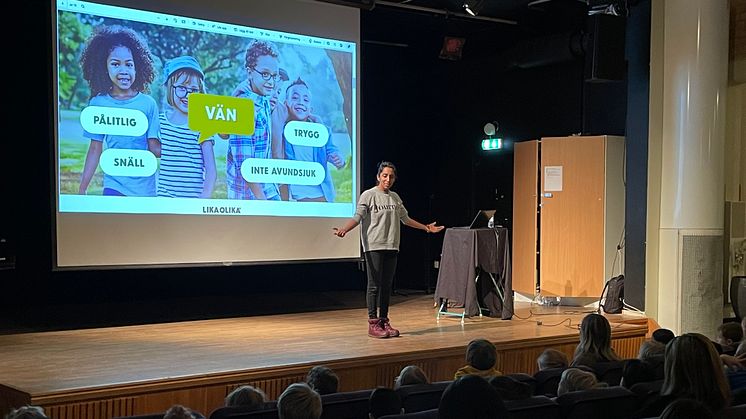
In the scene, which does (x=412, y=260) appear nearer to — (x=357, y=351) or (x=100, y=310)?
(x=100, y=310)

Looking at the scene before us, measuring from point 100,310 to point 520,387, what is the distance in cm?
489

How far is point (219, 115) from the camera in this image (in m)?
6.11

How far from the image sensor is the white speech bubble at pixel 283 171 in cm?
623

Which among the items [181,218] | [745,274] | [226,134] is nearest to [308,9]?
[226,134]

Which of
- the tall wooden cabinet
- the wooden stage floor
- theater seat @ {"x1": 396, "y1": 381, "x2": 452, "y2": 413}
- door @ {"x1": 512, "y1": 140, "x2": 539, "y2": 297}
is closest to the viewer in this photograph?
theater seat @ {"x1": 396, "y1": 381, "x2": 452, "y2": 413}

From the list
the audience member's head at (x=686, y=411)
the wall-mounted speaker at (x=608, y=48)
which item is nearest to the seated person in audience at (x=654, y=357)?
the audience member's head at (x=686, y=411)

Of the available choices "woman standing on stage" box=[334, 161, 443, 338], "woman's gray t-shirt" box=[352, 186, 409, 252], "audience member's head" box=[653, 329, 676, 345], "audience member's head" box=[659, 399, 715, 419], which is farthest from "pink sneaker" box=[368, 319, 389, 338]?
"audience member's head" box=[659, 399, 715, 419]

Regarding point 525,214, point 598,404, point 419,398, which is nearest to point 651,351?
point 598,404

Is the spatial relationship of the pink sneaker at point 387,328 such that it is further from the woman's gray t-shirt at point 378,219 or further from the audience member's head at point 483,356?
the audience member's head at point 483,356

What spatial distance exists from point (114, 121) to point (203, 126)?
69 centimetres

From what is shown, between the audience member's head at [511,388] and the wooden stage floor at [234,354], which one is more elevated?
the audience member's head at [511,388]

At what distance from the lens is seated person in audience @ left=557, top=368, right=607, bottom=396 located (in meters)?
2.94

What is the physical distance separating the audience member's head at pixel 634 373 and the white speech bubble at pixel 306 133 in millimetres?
3777

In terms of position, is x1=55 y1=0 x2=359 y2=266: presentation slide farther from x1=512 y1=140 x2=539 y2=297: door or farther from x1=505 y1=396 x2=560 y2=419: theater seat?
x1=505 y1=396 x2=560 y2=419: theater seat
